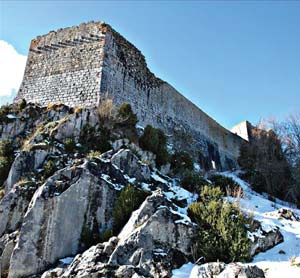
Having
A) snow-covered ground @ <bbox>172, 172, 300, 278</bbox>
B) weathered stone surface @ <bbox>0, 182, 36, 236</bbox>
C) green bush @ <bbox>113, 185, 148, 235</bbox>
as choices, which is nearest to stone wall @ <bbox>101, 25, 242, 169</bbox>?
weathered stone surface @ <bbox>0, 182, 36, 236</bbox>

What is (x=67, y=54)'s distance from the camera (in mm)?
17609

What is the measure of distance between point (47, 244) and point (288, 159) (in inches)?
655

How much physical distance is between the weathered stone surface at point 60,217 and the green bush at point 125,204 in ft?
0.99

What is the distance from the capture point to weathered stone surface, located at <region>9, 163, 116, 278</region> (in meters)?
8.12

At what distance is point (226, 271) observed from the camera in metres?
6.23

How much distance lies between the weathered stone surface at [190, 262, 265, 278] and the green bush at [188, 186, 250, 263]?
78cm

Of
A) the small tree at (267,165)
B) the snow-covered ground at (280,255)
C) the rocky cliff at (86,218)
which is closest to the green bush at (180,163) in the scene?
the rocky cliff at (86,218)

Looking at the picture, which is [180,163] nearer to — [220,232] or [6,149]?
[6,149]

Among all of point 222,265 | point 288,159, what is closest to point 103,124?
point 222,265

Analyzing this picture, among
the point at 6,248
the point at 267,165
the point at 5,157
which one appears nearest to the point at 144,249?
the point at 6,248

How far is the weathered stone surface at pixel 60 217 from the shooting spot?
320 inches

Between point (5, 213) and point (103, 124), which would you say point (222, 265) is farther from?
point (103, 124)

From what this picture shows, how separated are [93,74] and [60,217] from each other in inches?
357

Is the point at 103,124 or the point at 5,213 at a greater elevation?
the point at 103,124
